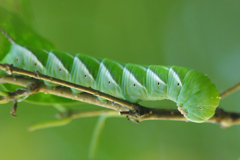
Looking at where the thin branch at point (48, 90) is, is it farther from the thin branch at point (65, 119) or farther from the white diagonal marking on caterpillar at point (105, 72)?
the thin branch at point (65, 119)

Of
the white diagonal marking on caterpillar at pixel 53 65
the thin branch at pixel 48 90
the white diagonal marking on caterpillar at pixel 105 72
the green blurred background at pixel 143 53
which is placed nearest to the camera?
the thin branch at pixel 48 90

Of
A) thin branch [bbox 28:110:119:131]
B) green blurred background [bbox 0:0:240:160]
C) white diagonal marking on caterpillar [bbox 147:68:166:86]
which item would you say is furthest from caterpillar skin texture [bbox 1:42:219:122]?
green blurred background [bbox 0:0:240:160]

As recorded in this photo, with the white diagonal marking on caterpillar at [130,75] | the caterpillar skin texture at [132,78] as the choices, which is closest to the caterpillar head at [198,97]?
the caterpillar skin texture at [132,78]

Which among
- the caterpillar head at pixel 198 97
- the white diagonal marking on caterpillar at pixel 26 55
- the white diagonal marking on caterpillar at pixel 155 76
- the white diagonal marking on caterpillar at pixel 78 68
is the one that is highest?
the white diagonal marking on caterpillar at pixel 26 55

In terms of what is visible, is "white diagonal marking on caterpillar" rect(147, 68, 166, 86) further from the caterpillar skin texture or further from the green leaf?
the green leaf

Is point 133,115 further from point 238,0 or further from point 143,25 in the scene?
point 238,0

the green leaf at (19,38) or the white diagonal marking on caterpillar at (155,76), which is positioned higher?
the green leaf at (19,38)

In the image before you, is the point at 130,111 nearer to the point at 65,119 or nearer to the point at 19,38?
the point at 65,119
